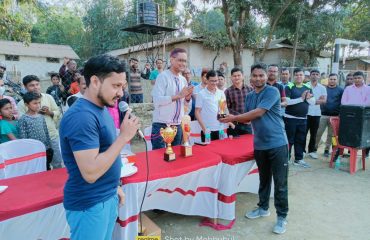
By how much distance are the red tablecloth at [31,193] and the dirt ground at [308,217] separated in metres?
1.31

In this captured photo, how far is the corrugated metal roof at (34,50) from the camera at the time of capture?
69.7 feet

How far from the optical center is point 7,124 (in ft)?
11.1

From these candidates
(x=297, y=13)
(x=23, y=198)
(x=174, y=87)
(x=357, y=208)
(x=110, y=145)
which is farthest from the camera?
(x=297, y=13)

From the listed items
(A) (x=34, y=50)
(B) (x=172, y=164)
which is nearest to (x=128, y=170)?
(B) (x=172, y=164)

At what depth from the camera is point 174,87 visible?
10.7ft

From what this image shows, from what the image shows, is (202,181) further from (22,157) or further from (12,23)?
(12,23)

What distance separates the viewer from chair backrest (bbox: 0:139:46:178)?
2.88 m

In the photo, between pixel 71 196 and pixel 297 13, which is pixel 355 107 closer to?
pixel 71 196

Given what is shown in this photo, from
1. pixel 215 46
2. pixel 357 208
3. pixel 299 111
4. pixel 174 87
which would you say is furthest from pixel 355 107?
pixel 215 46

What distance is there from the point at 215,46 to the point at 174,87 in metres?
11.9

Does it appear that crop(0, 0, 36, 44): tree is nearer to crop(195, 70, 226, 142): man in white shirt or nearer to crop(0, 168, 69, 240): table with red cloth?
crop(195, 70, 226, 142): man in white shirt

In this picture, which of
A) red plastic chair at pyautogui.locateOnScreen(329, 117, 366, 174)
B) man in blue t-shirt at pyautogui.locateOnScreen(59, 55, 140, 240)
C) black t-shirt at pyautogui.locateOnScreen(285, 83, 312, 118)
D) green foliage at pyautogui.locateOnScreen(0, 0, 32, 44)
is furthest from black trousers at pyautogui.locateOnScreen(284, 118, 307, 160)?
green foliage at pyautogui.locateOnScreen(0, 0, 32, 44)

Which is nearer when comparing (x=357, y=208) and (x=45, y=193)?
(x=45, y=193)

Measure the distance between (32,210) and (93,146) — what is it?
93 centimetres
